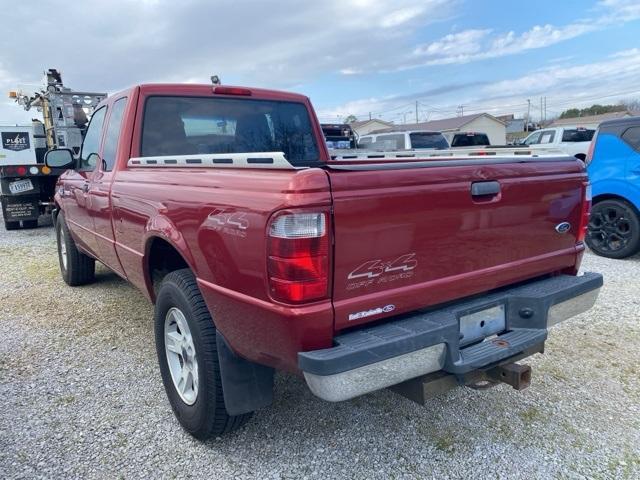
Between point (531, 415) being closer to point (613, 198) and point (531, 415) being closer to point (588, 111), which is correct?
point (613, 198)

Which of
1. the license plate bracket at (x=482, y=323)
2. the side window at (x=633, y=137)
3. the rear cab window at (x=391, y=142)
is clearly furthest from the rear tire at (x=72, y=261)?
the rear cab window at (x=391, y=142)

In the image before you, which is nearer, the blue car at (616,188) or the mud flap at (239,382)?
the mud flap at (239,382)

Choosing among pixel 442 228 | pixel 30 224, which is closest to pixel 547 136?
pixel 30 224

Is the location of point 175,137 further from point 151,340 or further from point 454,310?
point 454,310

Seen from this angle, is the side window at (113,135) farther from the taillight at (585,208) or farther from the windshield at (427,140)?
the windshield at (427,140)

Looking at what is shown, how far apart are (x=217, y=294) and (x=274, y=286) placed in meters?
0.45

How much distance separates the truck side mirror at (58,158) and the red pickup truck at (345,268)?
176 cm

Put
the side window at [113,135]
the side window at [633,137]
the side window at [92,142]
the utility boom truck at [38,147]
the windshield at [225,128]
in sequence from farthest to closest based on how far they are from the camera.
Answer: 1. the utility boom truck at [38,147]
2. the side window at [633,137]
3. the side window at [92,142]
4. the side window at [113,135]
5. the windshield at [225,128]

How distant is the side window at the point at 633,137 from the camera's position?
21.1 feet

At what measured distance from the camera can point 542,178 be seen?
9.09 feet

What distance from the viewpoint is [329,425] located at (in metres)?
3.01

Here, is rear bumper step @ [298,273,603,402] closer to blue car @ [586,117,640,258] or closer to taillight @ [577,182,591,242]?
taillight @ [577,182,591,242]

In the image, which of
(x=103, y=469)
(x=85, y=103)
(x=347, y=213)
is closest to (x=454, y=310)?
(x=347, y=213)

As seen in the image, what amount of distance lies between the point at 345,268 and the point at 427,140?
42.7 ft
